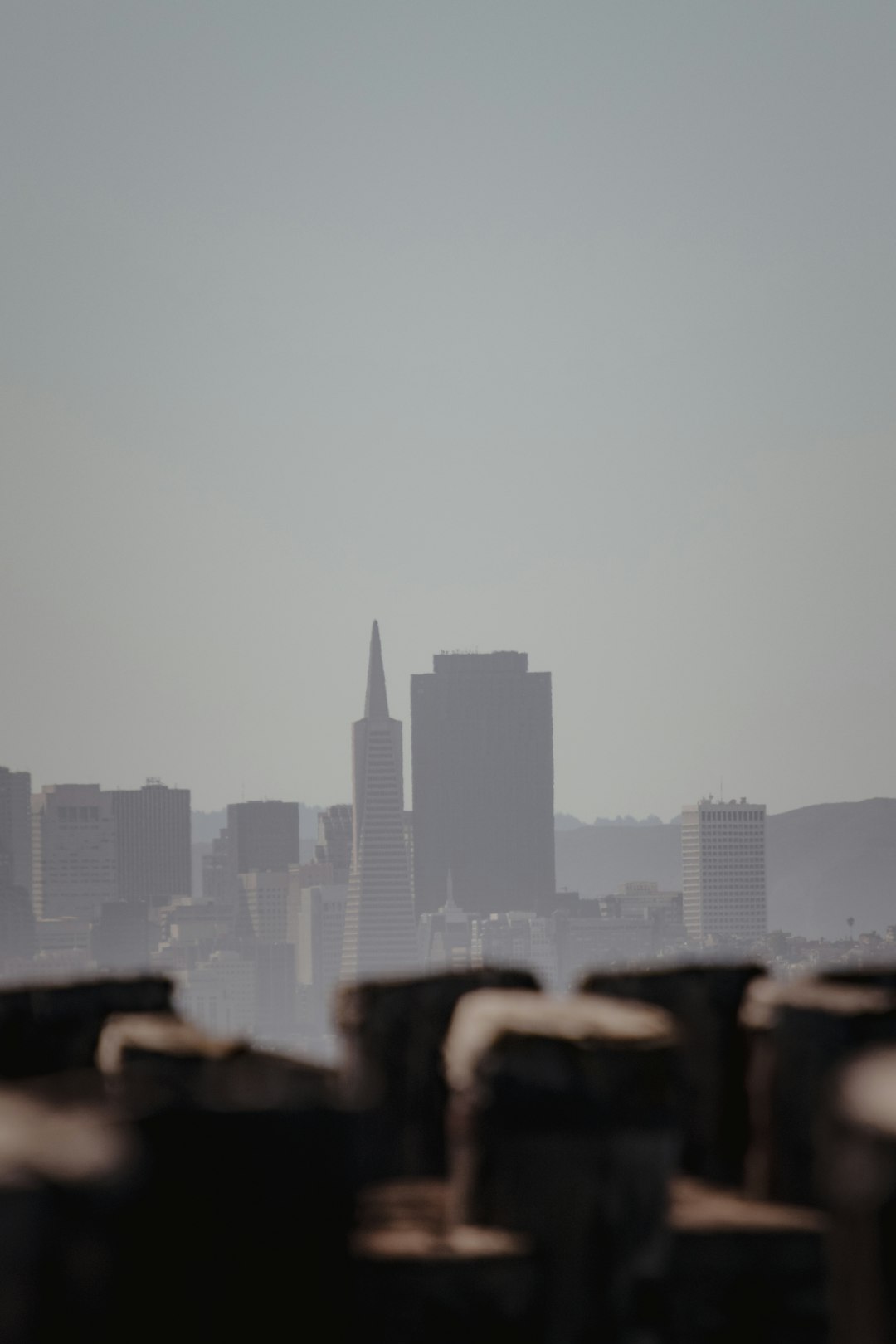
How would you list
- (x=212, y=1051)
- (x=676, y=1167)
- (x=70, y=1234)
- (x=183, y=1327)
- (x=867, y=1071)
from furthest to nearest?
(x=676, y=1167)
(x=212, y=1051)
(x=867, y=1071)
(x=183, y=1327)
(x=70, y=1234)

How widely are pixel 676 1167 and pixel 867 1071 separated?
11.0ft

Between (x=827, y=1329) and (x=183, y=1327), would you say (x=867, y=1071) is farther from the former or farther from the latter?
(x=183, y=1327)

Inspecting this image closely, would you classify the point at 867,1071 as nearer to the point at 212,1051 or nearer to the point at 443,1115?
the point at 212,1051

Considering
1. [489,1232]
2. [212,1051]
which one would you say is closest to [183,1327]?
[212,1051]

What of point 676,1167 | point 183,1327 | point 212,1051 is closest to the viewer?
point 183,1327

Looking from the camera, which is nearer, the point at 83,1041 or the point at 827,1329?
the point at 827,1329

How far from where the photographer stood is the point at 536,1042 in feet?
28.3

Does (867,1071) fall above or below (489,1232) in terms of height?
above

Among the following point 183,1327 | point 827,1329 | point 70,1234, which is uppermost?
point 70,1234

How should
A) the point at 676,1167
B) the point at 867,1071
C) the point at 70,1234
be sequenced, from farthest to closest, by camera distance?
the point at 676,1167
the point at 867,1071
the point at 70,1234

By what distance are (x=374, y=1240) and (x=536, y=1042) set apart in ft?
3.86

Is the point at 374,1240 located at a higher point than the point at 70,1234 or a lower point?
lower

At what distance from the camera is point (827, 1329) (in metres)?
8.92

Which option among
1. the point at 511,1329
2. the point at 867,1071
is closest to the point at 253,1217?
the point at 511,1329
